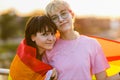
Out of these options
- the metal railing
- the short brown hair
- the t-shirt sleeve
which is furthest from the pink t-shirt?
the metal railing

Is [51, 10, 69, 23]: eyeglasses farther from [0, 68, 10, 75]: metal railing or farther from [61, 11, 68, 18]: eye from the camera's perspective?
[0, 68, 10, 75]: metal railing

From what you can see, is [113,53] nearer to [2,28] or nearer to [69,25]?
[69,25]

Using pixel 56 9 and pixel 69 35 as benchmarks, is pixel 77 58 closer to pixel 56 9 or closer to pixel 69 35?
pixel 69 35

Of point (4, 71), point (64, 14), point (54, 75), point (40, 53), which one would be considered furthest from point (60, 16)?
point (4, 71)

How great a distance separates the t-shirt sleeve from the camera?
2.98 metres

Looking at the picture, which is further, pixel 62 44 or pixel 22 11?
pixel 22 11

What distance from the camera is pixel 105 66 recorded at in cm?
304

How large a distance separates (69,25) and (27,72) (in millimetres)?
433

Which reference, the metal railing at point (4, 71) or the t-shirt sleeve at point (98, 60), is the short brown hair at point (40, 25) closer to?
the t-shirt sleeve at point (98, 60)

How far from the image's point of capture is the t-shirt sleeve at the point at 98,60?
9.77 ft

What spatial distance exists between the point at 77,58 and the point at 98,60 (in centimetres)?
16

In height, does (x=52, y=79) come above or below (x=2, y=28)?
above

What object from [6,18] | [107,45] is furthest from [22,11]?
[107,45]

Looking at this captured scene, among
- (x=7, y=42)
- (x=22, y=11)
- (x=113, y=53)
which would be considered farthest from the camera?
(x=7, y=42)
